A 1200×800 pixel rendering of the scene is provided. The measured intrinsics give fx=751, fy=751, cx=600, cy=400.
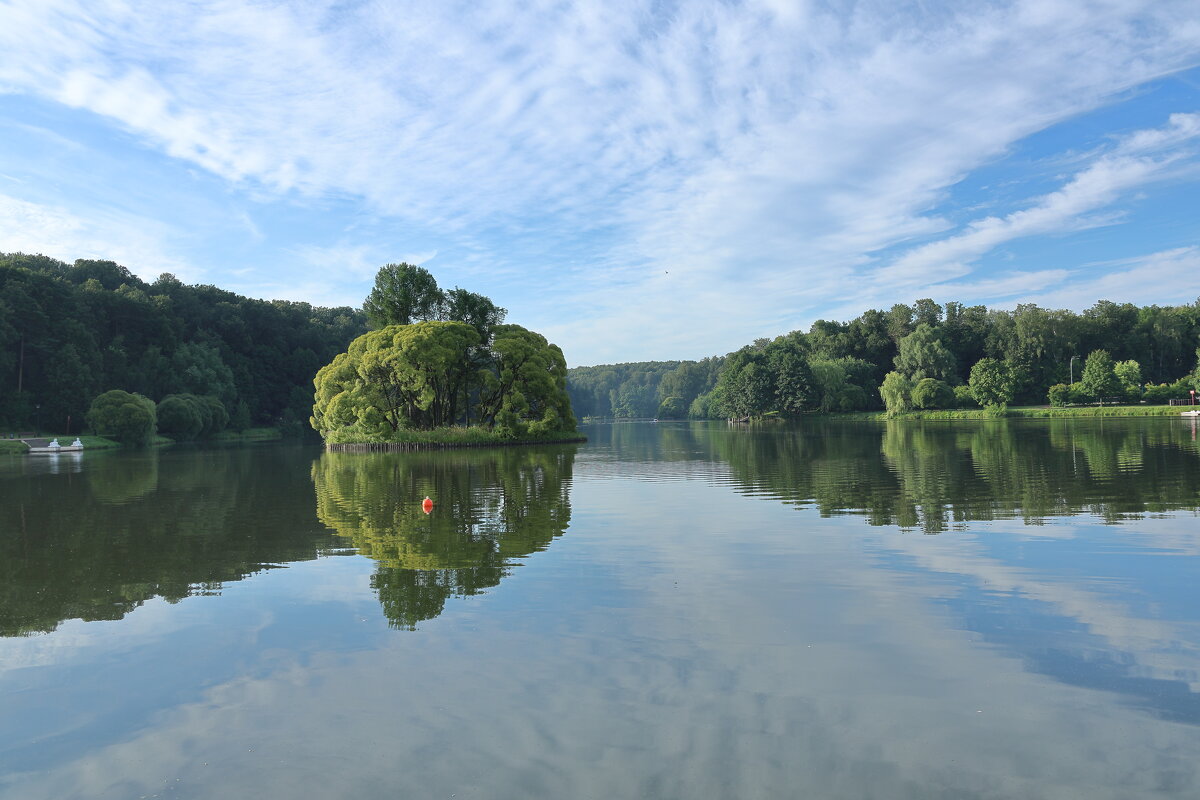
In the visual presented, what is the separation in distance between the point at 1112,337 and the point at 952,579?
14226 cm

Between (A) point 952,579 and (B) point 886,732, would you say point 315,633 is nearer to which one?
(B) point 886,732

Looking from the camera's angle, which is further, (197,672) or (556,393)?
(556,393)

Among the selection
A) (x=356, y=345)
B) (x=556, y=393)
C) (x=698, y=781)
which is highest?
(x=356, y=345)

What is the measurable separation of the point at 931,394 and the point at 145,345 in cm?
11374

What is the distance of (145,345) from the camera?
330ft

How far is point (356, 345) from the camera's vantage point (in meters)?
66.2

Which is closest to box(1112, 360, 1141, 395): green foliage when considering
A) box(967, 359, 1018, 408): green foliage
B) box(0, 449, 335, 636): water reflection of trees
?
box(967, 359, 1018, 408): green foliage

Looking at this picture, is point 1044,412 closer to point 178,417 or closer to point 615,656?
point 178,417

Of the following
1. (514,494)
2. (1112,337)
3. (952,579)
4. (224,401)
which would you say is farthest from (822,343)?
(952,579)

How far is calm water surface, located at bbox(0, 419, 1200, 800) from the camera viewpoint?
6.01m

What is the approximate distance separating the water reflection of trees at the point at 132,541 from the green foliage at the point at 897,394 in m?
102

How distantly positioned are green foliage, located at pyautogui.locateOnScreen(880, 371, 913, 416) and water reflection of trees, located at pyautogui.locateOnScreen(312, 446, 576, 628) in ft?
300

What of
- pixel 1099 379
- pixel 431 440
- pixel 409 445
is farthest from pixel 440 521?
pixel 1099 379

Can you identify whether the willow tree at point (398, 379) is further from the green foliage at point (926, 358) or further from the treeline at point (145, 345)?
the green foliage at point (926, 358)
